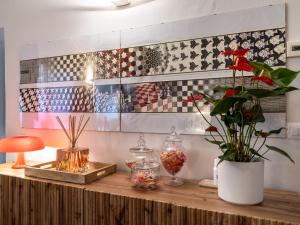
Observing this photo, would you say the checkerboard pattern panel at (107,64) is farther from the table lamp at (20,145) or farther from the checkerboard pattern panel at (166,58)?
the table lamp at (20,145)

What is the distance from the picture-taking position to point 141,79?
63.2 inches

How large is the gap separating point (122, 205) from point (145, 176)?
187 millimetres

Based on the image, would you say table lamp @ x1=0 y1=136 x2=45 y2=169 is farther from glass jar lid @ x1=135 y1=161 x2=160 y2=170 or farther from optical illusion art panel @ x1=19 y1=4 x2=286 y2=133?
glass jar lid @ x1=135 y1=161 x2=160 y2=170

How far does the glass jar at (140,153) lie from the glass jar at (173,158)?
5.0 inches

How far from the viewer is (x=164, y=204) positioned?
1.11 metres

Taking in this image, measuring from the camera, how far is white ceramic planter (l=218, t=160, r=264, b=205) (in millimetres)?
1068

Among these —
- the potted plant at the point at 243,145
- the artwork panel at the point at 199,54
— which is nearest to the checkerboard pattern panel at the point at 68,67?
the artwork panel at the point at 199,54

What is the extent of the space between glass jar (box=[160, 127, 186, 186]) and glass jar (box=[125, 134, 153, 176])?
0.13m

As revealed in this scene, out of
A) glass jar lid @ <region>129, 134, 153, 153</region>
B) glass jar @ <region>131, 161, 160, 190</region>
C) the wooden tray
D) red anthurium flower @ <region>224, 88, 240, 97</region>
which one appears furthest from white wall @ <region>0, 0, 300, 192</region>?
red anthurium flower @ <region>224, 88, 240, 97</region>

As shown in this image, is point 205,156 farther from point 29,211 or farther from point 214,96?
point 29,211

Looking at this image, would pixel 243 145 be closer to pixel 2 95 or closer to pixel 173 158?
pixel 173 158

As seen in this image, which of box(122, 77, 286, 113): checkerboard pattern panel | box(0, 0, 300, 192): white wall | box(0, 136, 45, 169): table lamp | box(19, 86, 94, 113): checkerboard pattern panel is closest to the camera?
box(0, 0, 300, 192): white wall

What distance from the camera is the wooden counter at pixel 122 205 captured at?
1.02 m

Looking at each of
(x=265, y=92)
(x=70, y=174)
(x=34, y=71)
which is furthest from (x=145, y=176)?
(x=34, y=71)
